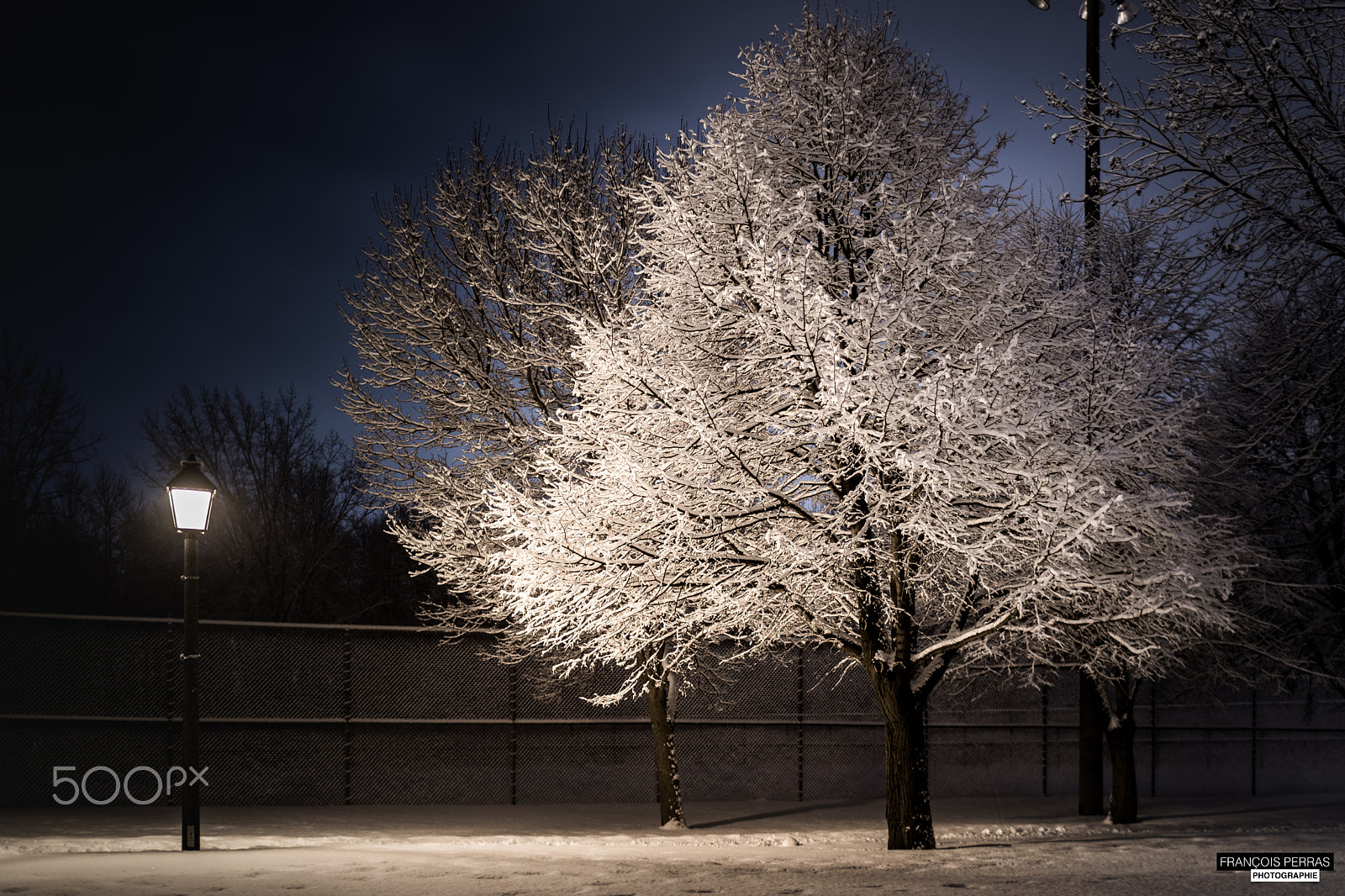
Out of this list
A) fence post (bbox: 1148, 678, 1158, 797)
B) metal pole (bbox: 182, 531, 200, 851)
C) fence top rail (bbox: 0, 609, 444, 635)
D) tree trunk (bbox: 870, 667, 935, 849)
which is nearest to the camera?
metal pole (bbox: 182, 531, 200, 851)

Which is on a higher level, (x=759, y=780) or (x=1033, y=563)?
(x=1033, y=563)

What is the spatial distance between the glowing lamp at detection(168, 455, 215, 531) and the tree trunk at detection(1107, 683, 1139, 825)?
11.5 m

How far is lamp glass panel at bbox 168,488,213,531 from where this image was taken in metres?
8.96

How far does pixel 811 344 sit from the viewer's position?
8.00m

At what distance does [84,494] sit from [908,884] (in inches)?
1474

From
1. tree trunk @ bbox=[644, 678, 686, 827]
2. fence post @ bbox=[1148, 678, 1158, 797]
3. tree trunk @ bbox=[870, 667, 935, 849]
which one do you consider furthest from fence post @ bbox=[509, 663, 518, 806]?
fence post @ bbox=[1148, 678, 1158, 797]

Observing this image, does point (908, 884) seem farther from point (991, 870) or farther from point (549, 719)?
point (549, 719)

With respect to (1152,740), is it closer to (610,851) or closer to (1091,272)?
(1091,272)

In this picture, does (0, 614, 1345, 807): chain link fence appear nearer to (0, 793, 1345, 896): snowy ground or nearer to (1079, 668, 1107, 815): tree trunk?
(0, 793, 1345, 896): snowy ground

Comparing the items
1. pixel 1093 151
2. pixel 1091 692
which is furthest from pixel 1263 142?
pixel 1091 692

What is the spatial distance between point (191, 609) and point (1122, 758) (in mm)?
11675

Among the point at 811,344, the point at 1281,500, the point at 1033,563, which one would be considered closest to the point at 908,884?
the point at 1033,563

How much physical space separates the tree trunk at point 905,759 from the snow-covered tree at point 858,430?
2 cm

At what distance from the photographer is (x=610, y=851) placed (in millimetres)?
9469
